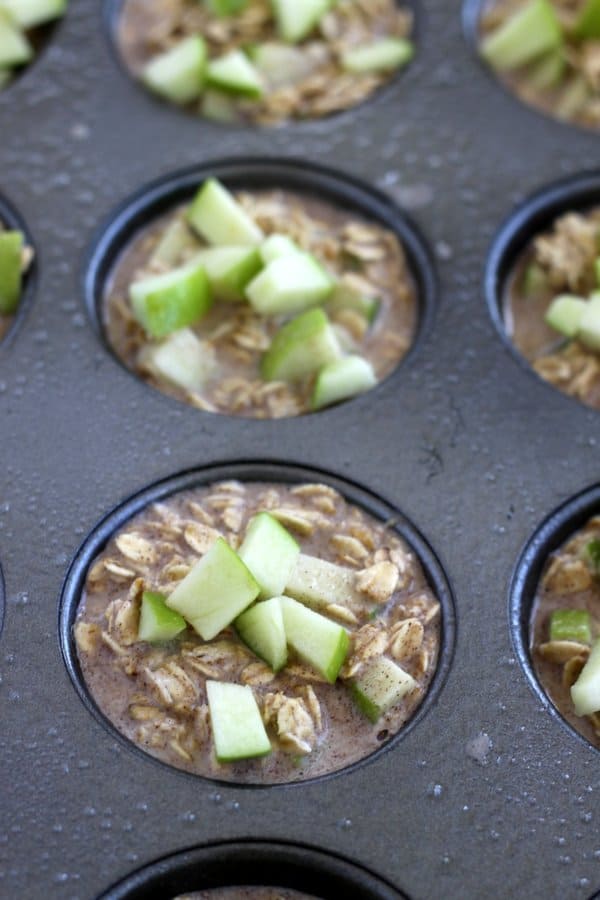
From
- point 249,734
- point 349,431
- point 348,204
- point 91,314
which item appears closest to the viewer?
point 249,734

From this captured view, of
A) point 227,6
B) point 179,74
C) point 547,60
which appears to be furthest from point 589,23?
point 179,74

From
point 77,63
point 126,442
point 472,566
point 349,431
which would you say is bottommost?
point 472,566

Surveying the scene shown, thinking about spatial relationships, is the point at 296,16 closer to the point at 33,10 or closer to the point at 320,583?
the point at 33,10

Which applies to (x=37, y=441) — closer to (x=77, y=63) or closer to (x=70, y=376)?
(x=70, y=376)

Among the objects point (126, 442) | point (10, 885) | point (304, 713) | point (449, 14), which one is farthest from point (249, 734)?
point (449, 14)

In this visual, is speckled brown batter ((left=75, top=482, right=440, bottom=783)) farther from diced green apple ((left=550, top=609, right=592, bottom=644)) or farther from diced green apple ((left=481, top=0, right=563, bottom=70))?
diced green apple ((left=481, top=0, right=563, bottom=70))

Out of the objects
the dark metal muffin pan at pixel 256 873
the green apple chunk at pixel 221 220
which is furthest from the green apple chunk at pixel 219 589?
the green apple chunk at pixel 221 220

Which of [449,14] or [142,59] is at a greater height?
[142,59]
